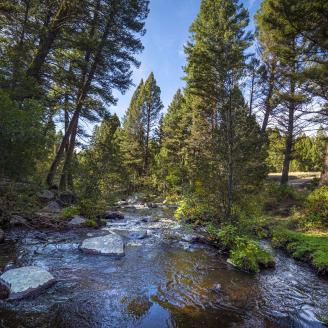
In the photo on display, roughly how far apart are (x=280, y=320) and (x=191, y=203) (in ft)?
17.3

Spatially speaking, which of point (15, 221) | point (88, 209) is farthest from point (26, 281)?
point (88, 209)

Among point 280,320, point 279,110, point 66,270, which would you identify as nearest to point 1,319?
point 66,270

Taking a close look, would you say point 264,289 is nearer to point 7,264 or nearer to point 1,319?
point 1,319

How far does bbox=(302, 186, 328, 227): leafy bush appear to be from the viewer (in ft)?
36.4

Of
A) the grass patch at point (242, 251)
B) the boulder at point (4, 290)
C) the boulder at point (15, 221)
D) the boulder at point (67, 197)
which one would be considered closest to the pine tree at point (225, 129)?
the grass patch at point (242, 251)

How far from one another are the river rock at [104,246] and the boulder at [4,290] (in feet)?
8.76

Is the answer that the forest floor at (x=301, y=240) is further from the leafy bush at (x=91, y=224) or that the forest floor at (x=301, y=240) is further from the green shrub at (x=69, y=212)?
the green shrub at (x=69, y=212)

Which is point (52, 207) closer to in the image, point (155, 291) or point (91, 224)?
point (91, 224)

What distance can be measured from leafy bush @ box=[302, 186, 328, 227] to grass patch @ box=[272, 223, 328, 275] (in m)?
0.92

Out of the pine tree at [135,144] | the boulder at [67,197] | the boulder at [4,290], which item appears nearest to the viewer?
the boulder at [4,290]

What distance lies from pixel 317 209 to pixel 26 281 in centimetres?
1184

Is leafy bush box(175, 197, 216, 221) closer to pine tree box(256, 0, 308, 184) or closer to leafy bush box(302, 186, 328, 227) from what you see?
leafy bush box(302, 186, 328, 227)

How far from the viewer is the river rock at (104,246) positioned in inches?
272

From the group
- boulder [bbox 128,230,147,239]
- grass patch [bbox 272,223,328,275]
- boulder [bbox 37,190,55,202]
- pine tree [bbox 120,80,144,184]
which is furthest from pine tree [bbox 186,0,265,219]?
pine tree [bbox 120,80,144,184]
